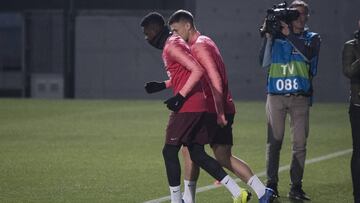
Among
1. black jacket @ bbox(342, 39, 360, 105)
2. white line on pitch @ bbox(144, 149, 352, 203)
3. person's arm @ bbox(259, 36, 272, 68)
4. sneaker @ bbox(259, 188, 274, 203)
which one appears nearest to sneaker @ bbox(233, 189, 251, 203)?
sneaker @ bbox(259, 188, 274, 203)

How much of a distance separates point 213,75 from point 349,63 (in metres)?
1.28

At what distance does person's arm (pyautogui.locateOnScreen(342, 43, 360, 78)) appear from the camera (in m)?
8.81

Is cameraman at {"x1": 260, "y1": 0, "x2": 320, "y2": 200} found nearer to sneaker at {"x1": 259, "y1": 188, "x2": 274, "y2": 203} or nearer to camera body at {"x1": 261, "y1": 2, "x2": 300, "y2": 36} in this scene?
camera body at {"x1": 261, "y1": 2, "x2": 300, "y2": 36}

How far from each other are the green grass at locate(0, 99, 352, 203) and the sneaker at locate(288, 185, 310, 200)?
129mm

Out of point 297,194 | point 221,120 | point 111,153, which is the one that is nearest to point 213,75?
point 221,120

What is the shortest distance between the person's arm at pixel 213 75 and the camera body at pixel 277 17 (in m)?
1.36

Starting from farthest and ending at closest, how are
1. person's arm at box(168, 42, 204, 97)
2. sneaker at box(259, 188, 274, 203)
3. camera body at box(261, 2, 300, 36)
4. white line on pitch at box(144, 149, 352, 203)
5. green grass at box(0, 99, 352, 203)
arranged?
green grass at box(0, 99, 352, 203), white line on pitch at box(144, 149, 352, 203), camera body at box(261, 2, 300, 36), sneaker at box(259, 188, 274, 203), person's arm at box(168, 42, 204, 97)

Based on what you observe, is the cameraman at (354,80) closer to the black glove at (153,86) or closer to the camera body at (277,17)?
the camera body at (277,17)

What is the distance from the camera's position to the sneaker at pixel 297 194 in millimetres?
10250

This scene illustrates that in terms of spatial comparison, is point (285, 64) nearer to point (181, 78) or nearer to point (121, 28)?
point (181, 78)

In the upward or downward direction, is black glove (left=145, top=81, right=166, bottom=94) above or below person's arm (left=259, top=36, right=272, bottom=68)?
below

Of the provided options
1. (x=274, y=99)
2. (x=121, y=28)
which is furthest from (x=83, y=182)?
(x=121, y=28)

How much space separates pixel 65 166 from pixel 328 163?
3747 millimetres

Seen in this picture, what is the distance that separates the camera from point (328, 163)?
13680 mm
